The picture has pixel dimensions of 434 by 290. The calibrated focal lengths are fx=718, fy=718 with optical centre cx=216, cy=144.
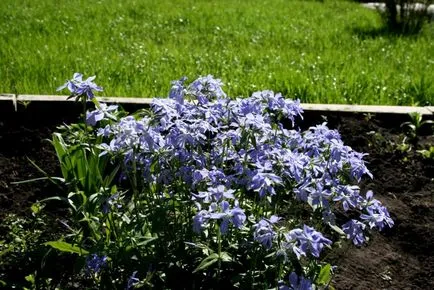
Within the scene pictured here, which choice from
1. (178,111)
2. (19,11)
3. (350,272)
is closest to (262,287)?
(178,111)

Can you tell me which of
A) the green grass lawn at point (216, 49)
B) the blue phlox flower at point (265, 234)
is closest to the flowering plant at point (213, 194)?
the blue phlox flower at point (265, 234)

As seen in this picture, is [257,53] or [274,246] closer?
[274,246]

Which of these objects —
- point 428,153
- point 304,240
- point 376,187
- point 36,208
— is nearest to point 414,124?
point 428,153

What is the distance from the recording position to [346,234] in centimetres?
225

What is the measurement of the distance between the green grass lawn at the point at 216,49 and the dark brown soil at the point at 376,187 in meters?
0.56

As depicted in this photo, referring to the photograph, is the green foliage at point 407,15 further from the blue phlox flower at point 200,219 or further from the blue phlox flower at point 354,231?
the blue phlox flower at point 200,219

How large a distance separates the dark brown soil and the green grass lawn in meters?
0.56

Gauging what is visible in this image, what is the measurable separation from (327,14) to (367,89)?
3.82 m

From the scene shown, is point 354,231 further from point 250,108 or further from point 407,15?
point 407,15

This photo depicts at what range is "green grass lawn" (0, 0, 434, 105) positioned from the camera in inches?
182

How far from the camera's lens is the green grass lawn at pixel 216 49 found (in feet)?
15.2

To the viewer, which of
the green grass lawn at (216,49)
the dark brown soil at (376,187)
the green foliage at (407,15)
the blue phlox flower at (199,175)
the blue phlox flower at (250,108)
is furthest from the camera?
the green foliage at (407,15)

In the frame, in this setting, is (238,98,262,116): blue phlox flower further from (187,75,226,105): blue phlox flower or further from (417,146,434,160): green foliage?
(417,146,434,160): green foliage

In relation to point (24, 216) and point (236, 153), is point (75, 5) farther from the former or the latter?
point (236, 153)
